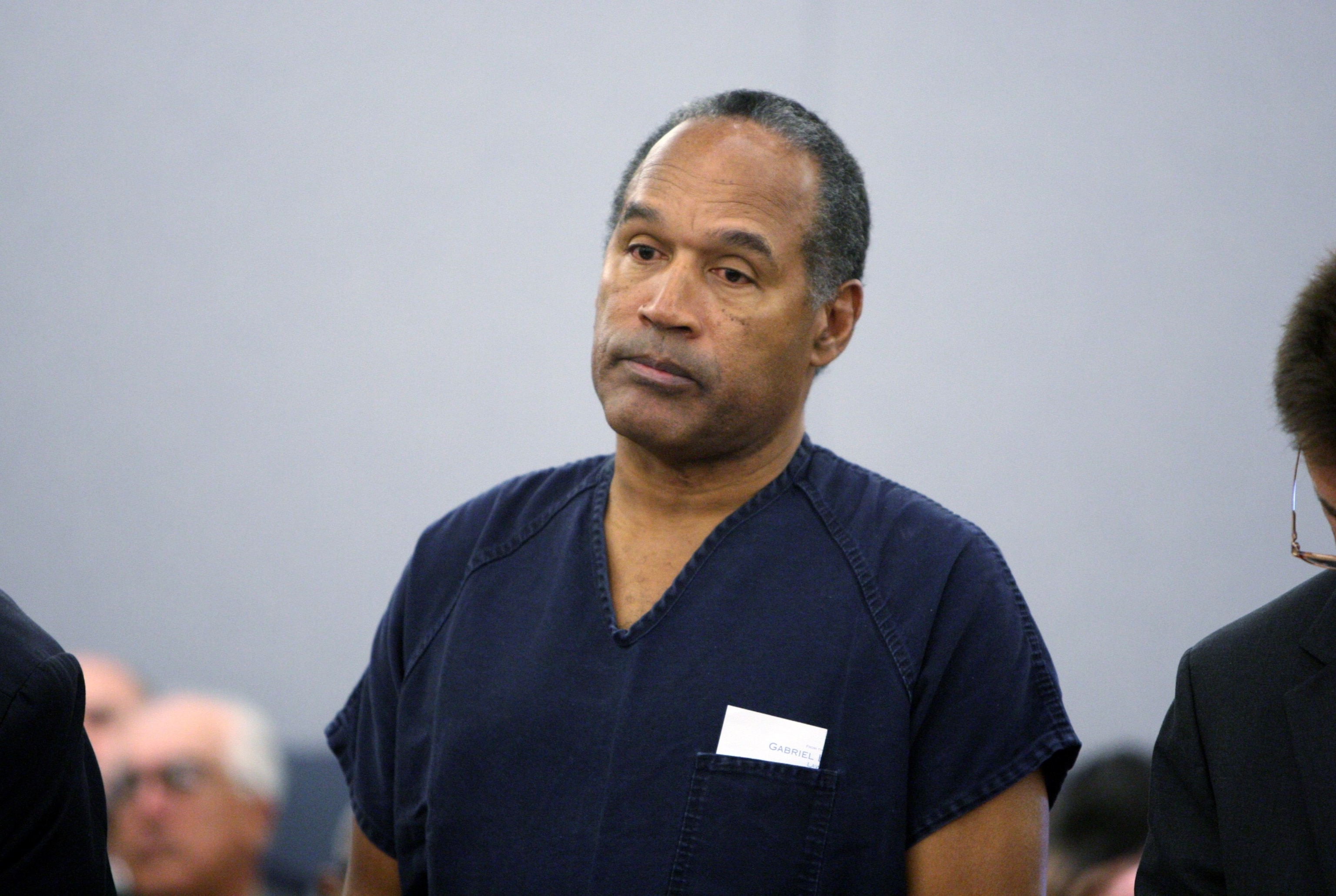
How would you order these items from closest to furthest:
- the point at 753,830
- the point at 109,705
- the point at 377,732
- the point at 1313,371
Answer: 1. the point at 1313,371
2. the point at 753,830
3. the point at 377,732
4. the point at 109,705

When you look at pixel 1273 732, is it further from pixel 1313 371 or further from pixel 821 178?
pixel 821 178

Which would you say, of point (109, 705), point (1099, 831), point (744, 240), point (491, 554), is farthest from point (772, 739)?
point (109, 705)

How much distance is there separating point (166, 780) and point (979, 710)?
193cm

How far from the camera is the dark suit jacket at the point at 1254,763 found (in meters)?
1.19

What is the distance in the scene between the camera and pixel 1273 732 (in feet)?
4.06

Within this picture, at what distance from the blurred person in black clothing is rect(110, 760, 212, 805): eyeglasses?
169 cm

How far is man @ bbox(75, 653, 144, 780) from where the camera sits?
2832mm

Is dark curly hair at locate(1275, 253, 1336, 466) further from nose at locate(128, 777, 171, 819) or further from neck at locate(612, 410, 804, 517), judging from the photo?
nose at locate(128, 777, 171, 819)

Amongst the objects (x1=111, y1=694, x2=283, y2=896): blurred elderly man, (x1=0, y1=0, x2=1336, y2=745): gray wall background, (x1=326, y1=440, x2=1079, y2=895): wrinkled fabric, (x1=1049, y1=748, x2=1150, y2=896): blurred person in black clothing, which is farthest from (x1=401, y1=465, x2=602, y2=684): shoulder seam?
(x1=0, y1=0, x2=1336, y2=745): gray wall background

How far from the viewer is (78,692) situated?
4.46 ft

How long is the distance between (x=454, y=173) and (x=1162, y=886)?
344cm

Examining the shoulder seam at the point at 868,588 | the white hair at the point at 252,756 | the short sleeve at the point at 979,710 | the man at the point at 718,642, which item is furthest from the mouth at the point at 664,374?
the white hair at the point at 252,756

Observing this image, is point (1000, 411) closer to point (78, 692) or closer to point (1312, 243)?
point (1312, 243)

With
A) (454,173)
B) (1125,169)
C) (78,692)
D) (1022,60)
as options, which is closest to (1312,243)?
(1125,169)
